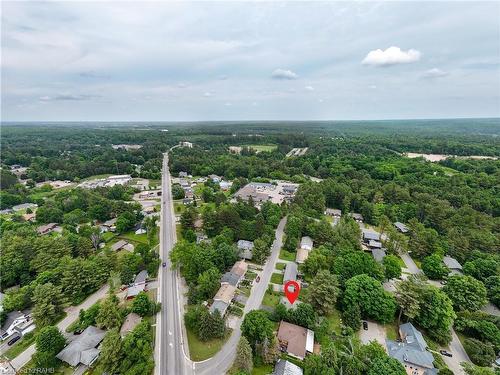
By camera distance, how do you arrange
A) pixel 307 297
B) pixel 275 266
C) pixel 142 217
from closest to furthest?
pixel 307 297, pixel 275 266, pixel 142 217

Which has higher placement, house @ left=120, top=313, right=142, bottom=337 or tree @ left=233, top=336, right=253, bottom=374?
tree @ left=233, top=336, right=253, bottom=374

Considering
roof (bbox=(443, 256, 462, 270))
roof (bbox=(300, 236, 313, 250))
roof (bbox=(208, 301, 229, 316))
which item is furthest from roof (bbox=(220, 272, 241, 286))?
roof (bbox=(443, 256, 462, 270))

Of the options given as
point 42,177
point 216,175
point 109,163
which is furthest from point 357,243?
point 42,177

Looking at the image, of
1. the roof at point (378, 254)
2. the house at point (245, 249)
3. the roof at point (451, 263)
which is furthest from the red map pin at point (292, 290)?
the roof at point (451, 263)

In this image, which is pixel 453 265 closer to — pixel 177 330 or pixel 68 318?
pixel 177 330

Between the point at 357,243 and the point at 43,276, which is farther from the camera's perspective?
the point at 357,243

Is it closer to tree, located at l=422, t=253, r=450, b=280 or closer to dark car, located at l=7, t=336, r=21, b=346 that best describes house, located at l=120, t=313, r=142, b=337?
dark car, located at l=7, t=336, r=21, b=346

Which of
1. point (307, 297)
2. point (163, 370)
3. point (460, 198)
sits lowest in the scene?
point (163, 370)

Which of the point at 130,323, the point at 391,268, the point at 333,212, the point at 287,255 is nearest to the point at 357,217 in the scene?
the point at 333,212

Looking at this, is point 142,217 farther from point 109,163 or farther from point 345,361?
point 109,163
